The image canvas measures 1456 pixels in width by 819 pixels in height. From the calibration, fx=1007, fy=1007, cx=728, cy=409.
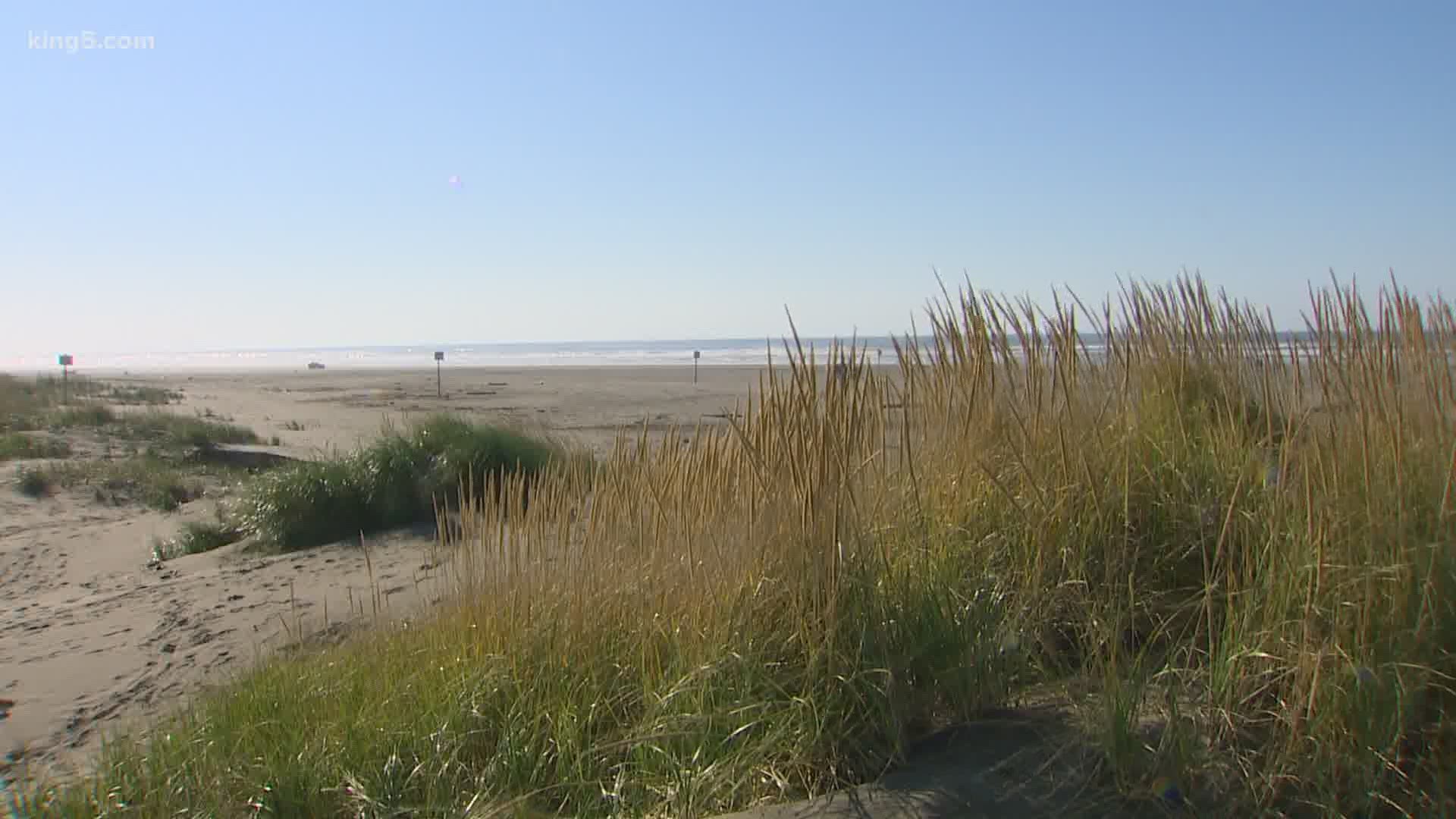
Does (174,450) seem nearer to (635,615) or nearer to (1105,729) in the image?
(635,615)

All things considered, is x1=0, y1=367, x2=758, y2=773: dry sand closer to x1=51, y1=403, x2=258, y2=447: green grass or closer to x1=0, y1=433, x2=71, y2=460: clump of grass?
x1=0, y1=433, x2=71, y2=460: clump of grass

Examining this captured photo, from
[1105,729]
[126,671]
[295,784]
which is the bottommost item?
[126,671]

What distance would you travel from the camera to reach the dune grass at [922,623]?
2.37 metres

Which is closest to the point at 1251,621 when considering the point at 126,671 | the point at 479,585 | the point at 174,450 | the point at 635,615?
the point at 635,615

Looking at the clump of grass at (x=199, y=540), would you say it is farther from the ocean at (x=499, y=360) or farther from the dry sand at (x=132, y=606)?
the ocean at (x=499, y=360)

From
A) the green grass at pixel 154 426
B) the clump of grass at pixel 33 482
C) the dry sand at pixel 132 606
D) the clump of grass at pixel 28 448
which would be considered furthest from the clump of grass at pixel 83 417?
the clump of grass at pixel 33 482

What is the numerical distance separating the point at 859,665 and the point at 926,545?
521mm

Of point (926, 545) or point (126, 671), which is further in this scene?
point (126, 671)

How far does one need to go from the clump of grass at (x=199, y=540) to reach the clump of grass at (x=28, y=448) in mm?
6856

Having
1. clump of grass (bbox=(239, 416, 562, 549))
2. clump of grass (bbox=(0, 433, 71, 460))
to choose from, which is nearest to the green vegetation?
clump of grass (bbox=(0, 433, 71, 460))

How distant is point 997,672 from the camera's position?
2.76 metres

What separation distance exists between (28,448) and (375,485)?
9.17m

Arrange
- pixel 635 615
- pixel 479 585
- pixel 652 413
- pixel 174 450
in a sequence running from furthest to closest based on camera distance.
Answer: pixel 652 413 < pixel 174 450 < pixel 479 585 < pixel 635 615

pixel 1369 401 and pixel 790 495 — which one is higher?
pixel 1369 401
